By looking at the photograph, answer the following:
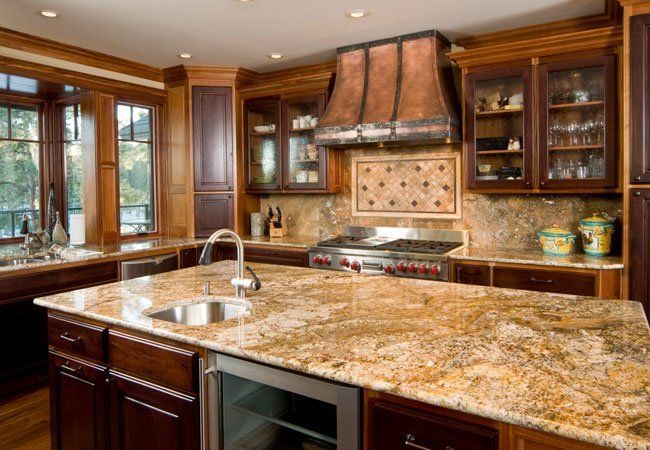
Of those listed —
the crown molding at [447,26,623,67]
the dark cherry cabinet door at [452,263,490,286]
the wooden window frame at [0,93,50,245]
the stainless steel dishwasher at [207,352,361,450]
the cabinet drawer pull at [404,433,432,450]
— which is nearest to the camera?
the cabinet drawer pull at [404,433,432,450]

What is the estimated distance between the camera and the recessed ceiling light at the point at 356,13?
3489mm

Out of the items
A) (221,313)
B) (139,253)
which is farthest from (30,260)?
(221,313)

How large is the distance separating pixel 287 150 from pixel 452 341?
360cm

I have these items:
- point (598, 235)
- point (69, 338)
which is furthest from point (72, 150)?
point (598, 235)

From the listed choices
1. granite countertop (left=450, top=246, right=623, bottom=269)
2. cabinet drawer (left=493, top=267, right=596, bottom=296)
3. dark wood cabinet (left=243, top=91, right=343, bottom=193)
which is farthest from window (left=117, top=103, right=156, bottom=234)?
cabinet drawer (left=493, top=267, right=596, bottom=296)

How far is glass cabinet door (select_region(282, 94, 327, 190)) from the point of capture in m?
4.67

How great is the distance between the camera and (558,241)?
3.56 metres

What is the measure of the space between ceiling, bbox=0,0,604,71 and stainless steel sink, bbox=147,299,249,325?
2.21 meters

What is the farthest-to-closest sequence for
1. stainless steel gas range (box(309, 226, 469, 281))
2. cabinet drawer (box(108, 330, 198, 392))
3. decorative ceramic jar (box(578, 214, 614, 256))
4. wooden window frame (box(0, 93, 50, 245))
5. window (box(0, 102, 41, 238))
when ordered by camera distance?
wooden window frame (box(0, 93, 50, 245)), window (box(0, 102, 41, 238)), stainless steel gas range (box(309, 226, 469, 281)), decorative ceramic jar (box(578, 214, 614, 256)), cabinet drawer (box(108, 330, 198, 392))

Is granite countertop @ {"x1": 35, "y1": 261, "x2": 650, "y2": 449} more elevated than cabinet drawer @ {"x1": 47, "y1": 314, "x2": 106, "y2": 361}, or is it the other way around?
granite countertop @ {"x1": 35, "y1": 261, "x2": 650, "y2": 449}

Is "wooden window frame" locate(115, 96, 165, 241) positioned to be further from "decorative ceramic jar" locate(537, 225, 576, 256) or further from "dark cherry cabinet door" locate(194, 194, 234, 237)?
"decorative ceramic jar" locate(537, 225, 576, 256)

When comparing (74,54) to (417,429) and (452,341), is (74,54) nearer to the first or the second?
(452,341)

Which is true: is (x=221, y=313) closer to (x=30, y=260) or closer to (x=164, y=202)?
(x=30, y=260)

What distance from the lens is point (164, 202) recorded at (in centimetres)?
521
